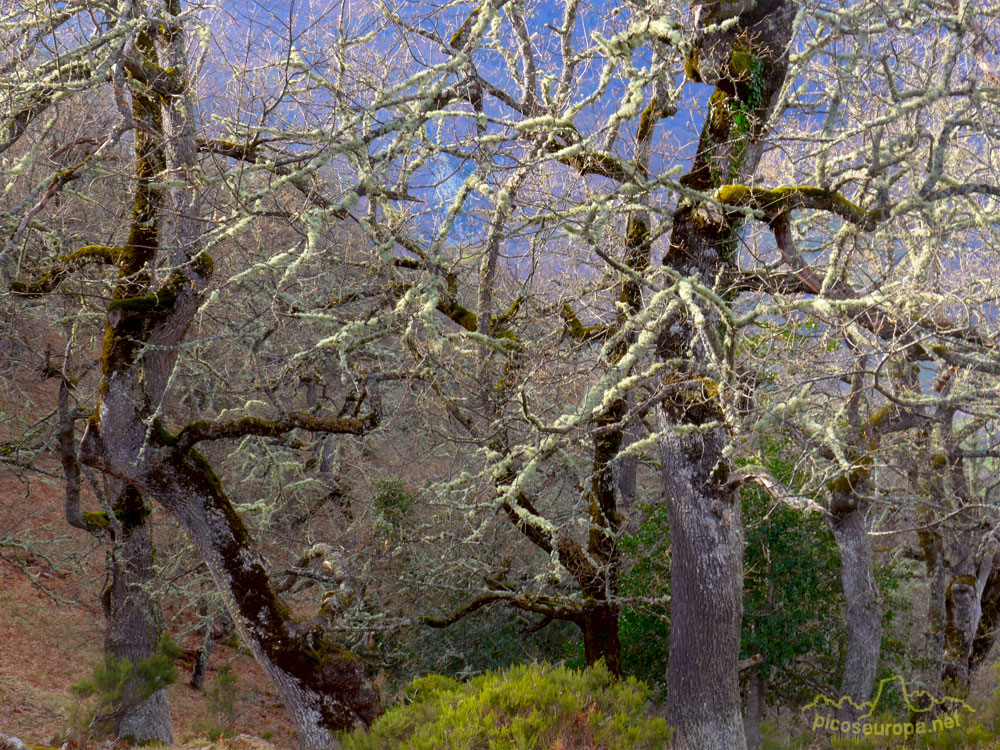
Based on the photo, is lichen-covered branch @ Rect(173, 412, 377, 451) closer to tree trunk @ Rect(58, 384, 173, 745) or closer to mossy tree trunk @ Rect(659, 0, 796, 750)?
mossy tree trunk @ Rect(659, 0, 796, 750)

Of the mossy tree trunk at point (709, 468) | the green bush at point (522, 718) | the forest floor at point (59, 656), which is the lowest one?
the forest floor at point (59, 656)

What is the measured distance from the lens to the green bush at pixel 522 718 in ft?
14.3

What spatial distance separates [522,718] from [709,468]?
281 centimetres

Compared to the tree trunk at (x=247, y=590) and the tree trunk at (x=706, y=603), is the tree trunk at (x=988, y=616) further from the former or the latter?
the tree trunk at (x=247, y=590)

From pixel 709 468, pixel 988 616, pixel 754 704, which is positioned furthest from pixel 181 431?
pixel 988 616

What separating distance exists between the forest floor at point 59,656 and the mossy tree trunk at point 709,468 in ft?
18.0

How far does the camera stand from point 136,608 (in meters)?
9.29

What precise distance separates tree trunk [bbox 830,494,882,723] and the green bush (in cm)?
530

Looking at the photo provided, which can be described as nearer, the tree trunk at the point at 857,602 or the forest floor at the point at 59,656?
the tree trunk at the point at 857,602

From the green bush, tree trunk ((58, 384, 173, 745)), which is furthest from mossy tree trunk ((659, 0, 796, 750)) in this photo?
tree trunk ((58, 384, 173, 745))

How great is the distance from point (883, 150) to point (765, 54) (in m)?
1.20

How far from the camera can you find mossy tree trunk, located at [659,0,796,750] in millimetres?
6152

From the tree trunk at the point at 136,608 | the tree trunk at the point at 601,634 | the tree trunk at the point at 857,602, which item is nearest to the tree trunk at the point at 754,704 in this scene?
the tree trunk at the point at 857,602

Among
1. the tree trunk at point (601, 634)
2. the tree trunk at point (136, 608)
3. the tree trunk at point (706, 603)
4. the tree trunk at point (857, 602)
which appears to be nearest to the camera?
the tree trunk at point (706, 603)
